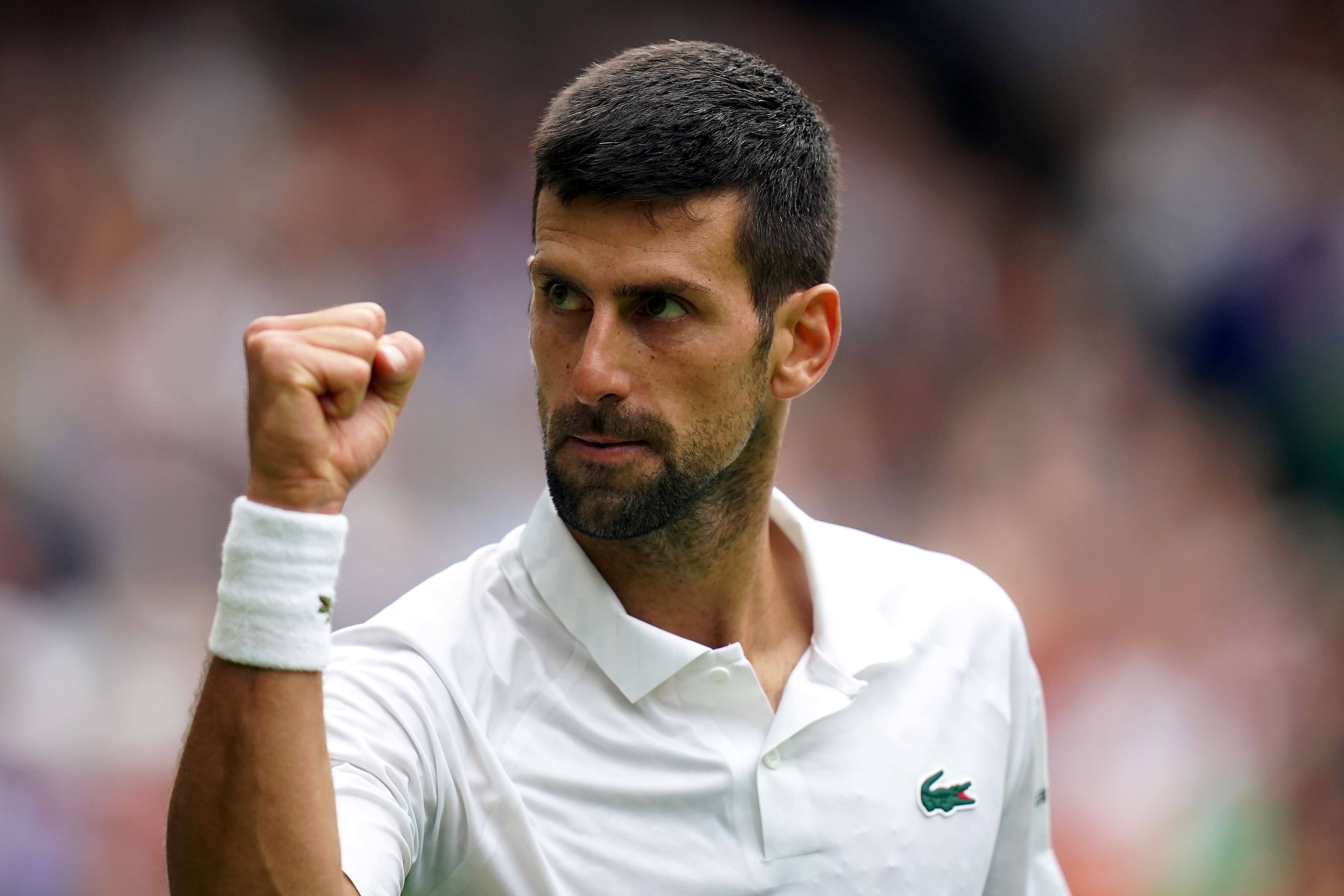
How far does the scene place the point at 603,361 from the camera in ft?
6.68

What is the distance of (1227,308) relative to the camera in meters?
5.99

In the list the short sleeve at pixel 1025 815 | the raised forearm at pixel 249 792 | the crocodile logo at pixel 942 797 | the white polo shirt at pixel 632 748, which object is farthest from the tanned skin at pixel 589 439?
the short sleeve at pixel 1025 815

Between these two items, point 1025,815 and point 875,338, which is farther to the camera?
point 875,338

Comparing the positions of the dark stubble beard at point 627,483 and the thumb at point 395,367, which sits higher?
the thumb at point 395,367

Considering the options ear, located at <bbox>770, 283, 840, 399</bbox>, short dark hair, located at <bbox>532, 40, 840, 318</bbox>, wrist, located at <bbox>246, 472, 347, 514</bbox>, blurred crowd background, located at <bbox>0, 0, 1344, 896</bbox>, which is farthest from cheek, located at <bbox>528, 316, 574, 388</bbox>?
blurred crowd background, located at <bbox>0, 0, 1344, 896</bbox>

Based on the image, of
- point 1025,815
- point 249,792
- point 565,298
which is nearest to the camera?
point 249,792

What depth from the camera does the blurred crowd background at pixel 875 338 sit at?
197 inches

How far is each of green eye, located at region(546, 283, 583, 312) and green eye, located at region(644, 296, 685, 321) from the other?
0.37 ft

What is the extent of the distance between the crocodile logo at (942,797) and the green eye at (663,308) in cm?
95

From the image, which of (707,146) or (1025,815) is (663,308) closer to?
(707,146)

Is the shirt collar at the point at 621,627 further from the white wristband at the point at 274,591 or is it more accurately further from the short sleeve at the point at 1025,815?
the white wristband at the point at 274,591

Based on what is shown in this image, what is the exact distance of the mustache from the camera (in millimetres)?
2066

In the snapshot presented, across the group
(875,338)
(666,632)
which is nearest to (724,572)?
(666,632)

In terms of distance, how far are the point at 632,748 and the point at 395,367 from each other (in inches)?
32.5
